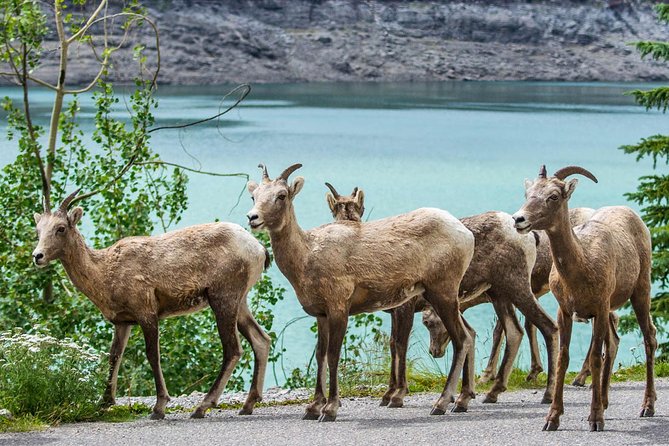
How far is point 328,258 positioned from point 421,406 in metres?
1.66

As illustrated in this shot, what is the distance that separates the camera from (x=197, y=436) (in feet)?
27.3

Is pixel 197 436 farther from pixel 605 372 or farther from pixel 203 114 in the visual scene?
pixel 203 114

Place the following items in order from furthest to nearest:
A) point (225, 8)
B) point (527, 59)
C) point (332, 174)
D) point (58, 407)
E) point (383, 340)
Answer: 1. point (527, 59)
2. point (225, 8)
3. point (332, 174)
4. point (383, 340)
5. point (58, 407)

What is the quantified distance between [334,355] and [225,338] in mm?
1092

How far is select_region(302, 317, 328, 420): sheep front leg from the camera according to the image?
902 centimetres

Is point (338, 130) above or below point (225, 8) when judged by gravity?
below

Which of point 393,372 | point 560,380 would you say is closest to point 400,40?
point 393,372

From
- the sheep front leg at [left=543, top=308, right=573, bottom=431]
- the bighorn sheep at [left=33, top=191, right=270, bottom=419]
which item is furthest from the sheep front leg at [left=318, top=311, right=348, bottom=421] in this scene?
the sheep front leg at [left=543, top=308, right=573, bottom=431]

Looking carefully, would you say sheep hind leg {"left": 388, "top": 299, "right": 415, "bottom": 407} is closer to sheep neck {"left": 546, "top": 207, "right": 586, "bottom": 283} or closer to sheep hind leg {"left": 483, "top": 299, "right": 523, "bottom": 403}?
sheep hind leg {"left": 483, "top": 299, "right": 523, "bottom": 403}

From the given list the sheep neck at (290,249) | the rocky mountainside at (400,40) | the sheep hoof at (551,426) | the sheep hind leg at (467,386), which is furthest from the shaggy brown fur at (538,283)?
the rocky mountainside at (400,40)

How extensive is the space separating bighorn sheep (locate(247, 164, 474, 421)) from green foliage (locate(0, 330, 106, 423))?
71.1 inches

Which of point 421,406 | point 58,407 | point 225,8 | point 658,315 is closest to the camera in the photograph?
point 58,407

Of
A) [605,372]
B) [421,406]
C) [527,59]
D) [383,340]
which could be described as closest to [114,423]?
[421,406]

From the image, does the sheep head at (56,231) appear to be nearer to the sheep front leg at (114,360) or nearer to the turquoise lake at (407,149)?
the sheep front leg at (114,360)
